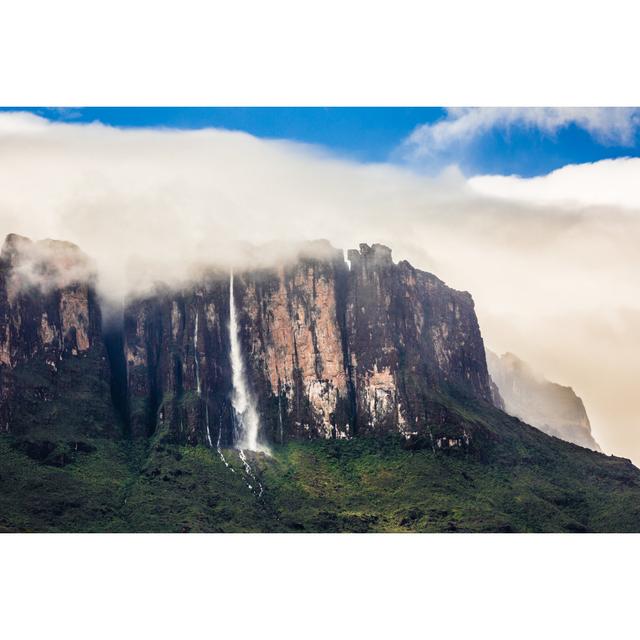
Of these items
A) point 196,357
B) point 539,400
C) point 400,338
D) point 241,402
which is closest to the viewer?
point 241,402

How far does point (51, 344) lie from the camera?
280 ft

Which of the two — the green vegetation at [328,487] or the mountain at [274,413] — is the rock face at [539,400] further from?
the green vegetation at [328,487]

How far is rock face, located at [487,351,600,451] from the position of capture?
93.7 meters

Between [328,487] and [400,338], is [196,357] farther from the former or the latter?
[328,487]

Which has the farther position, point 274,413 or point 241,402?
point 241,402

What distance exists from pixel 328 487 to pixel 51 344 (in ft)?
80.7

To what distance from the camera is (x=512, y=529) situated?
70.7 metres

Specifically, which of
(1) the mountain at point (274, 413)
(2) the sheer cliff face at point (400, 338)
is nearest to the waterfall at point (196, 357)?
(1) the mountain at point (274, 413)

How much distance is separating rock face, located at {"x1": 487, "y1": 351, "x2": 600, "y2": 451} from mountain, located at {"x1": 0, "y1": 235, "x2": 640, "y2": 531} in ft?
14.0

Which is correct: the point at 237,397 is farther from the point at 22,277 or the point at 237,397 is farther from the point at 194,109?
the point at 194,109

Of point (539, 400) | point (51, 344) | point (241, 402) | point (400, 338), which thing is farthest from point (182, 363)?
point (539, 400)

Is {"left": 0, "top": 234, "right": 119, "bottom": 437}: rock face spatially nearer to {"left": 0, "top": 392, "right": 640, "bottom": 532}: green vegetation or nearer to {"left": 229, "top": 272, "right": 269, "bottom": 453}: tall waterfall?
{"left": 0, "top": 392, "right": 640, "bottom": 532}: green vegetation

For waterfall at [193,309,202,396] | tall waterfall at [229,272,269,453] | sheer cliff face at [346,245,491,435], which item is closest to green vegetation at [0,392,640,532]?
tall waterfall at [229,272,269,453]

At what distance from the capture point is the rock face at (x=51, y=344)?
8038 cm
